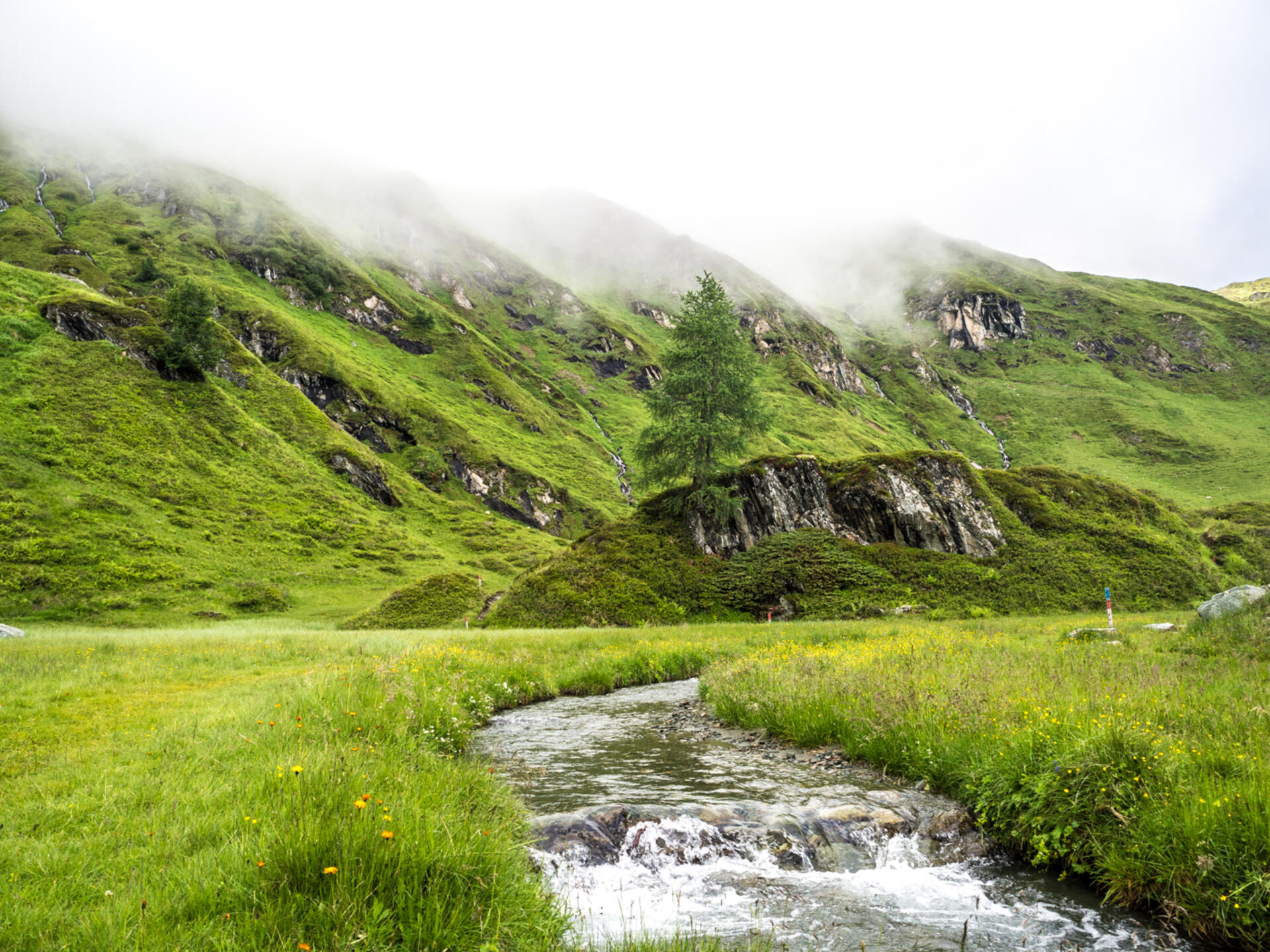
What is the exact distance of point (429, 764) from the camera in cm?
778

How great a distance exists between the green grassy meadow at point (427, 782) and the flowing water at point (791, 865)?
0.64 meters

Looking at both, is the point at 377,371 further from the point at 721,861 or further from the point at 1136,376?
the point at 1136,376

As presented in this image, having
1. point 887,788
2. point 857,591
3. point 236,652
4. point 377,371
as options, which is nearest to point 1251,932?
point 887,788

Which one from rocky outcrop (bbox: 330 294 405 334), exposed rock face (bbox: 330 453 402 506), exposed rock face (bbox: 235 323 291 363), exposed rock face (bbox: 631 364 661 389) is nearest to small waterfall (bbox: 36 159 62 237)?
rocky outcrop (bbox: 330 294 405 334)

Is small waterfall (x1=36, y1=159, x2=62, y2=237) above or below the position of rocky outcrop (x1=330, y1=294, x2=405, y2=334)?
above

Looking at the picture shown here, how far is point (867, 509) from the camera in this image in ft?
147

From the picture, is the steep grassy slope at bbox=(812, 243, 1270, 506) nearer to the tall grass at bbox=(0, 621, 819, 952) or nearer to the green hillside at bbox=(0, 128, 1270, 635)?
the green hillside at bbox=(0, 128, 1270, 635)

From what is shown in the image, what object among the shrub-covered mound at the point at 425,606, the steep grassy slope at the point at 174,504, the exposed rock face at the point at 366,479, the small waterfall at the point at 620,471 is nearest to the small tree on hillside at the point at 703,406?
the shrub-covered mound at the point at 425,606

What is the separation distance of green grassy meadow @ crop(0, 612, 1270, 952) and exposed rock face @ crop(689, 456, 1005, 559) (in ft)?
91.7

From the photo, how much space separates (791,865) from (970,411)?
204 meters

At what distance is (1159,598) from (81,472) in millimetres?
84554

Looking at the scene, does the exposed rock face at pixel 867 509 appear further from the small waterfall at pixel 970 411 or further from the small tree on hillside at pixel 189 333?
the small waterfall at pixel 970 411

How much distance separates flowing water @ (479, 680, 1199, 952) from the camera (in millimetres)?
5430

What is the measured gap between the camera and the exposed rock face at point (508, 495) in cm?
10281
